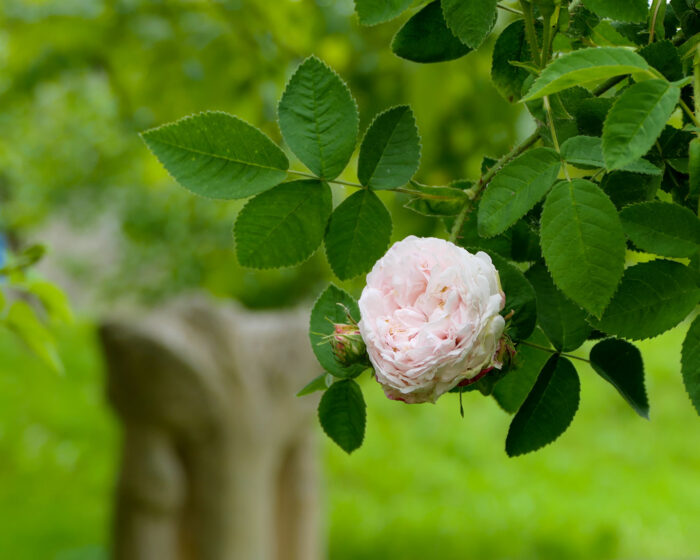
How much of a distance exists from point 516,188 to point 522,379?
0.12m

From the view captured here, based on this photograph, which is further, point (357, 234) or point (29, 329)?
point (29, 329)

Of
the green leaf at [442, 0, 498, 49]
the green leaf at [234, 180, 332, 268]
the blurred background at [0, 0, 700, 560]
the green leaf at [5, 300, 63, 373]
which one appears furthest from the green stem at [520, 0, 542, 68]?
the blurred background at [0, 0, 700, 560]

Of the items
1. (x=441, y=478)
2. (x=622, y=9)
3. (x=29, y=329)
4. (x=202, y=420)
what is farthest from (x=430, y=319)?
(x=441, y=478)

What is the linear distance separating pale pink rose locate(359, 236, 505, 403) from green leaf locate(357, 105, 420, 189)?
7 cm

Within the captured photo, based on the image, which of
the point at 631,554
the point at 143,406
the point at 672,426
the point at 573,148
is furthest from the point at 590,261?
the point at 672,426

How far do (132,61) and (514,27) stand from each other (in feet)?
4.11

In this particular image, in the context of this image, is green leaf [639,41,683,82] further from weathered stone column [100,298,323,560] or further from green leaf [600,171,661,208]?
weathered stone column [100,298,323,560]

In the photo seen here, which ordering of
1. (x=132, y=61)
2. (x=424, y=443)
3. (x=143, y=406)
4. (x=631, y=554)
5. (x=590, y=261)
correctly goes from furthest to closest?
1. (x=424, y=443)
2. (x=631, y=554)
3. (x=143, y=406)
4. (x=132, y=61)
5. (x=590, y=261)

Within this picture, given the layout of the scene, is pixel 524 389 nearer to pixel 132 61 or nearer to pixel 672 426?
pixel 132 61

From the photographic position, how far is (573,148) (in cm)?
34

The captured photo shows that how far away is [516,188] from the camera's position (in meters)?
0.33

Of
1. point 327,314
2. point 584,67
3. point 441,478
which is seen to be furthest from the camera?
point 441,478

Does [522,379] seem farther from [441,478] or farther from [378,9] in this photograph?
[441,478]

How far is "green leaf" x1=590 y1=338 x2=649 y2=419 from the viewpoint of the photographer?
0.38m
